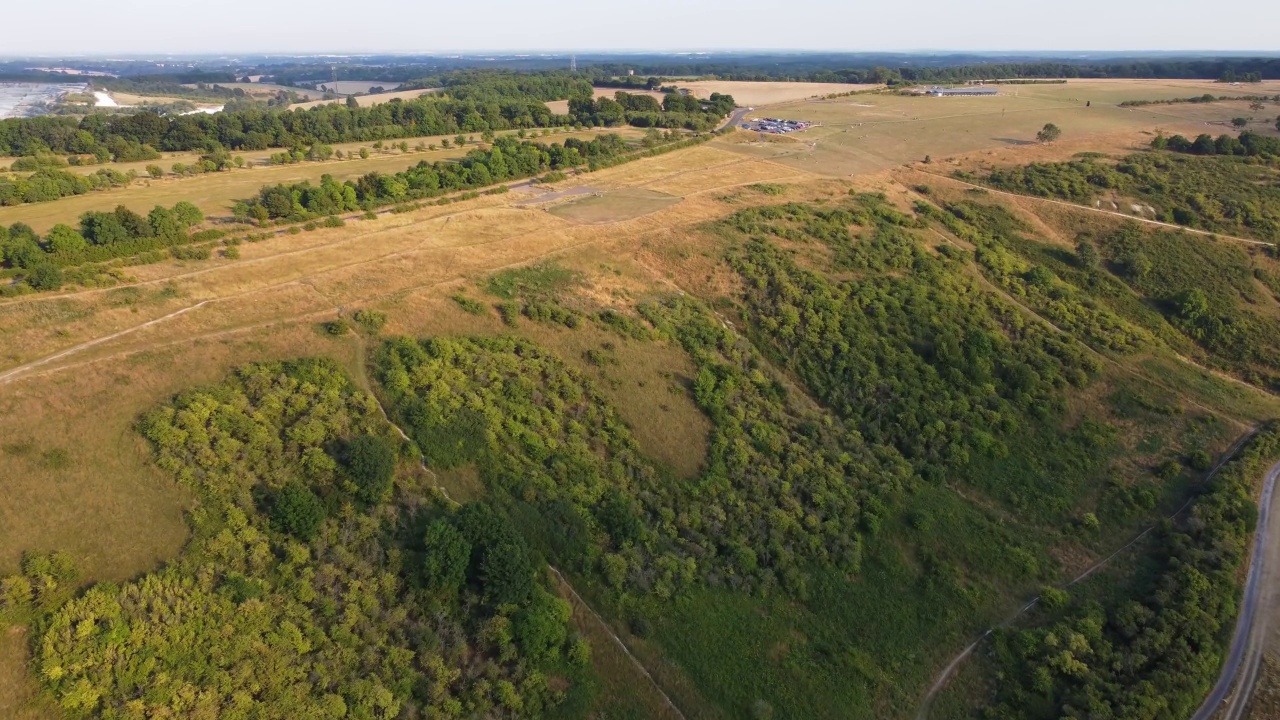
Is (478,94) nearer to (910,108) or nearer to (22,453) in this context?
(910,108)

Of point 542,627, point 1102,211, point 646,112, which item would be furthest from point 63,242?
point 1102,211

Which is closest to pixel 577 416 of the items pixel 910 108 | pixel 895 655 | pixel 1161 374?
pixel 895 655

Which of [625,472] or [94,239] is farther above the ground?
[94,239]

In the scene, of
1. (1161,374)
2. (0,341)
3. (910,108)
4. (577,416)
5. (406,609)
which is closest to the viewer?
(406,609)

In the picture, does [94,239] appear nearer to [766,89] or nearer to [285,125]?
[285,125]

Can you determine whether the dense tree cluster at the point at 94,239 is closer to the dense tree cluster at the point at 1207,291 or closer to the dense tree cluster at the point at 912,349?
the dense tree cluster at the point at 912,349
